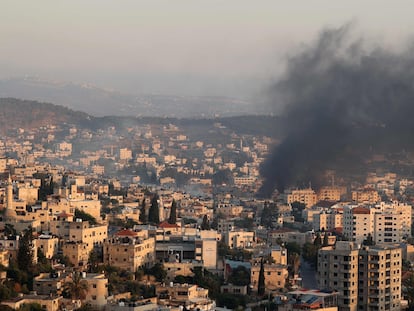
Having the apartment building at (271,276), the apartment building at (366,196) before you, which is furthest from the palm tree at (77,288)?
the apartment building at (366,196)

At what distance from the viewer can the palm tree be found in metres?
28.1

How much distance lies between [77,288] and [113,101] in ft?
437

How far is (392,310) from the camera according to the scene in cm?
3117

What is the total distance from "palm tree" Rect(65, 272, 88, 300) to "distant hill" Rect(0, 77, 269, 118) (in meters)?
113

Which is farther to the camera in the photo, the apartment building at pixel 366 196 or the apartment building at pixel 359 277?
the apartment building at pixel 366 196

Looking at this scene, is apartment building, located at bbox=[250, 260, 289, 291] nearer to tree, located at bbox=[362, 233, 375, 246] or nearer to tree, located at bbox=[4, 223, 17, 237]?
tree, located at bbox=[4, 223, 17, 237]

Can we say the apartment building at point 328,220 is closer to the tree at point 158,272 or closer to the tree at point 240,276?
the tree at point 240,276

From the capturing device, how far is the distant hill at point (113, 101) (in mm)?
147250

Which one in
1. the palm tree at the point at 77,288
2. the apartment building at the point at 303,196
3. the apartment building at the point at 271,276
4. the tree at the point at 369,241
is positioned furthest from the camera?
the apartment building at the point at 303,196

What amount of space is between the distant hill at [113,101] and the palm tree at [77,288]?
113m

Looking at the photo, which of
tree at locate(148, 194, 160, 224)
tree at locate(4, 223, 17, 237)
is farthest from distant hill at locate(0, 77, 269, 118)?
tree at locate(4, 223, 17, 237)

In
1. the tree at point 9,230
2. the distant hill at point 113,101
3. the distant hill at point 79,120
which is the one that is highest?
the distant hill at point 113,101

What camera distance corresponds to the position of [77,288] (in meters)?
28.2

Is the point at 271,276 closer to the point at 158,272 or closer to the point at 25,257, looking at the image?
the point at 158,272
